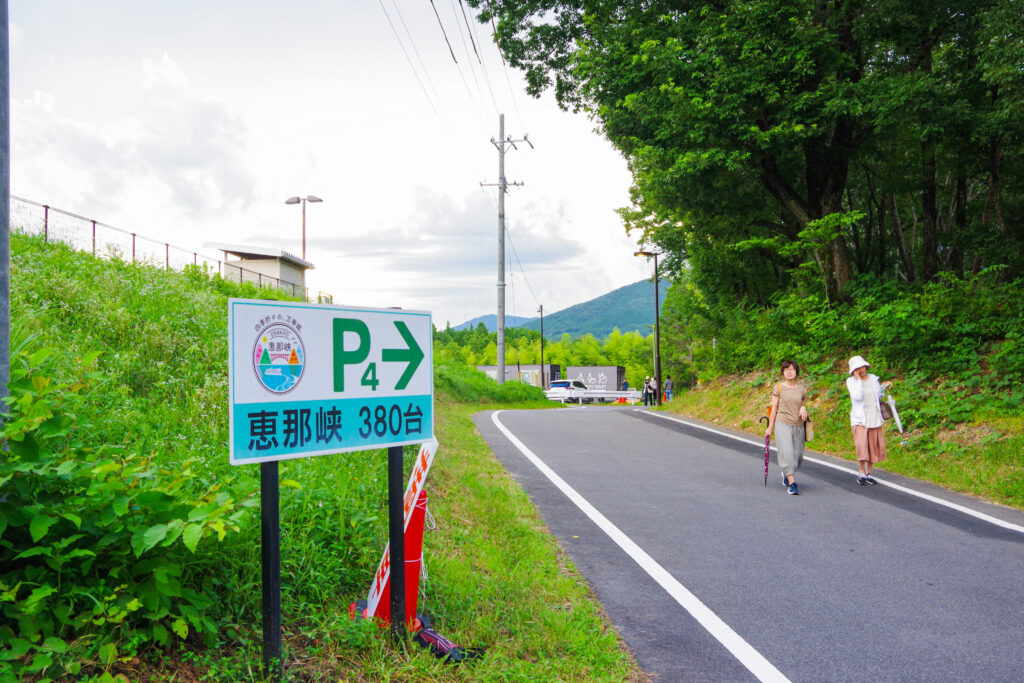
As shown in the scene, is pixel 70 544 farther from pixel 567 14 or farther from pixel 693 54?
pixel 567 14

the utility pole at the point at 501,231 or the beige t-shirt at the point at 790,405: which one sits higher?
the utility pole at the point at 501,231

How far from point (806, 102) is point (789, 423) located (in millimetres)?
9005

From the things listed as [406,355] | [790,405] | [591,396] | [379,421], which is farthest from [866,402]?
[591,396]

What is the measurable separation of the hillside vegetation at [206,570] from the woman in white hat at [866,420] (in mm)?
5382

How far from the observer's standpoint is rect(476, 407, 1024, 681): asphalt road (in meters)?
3.76

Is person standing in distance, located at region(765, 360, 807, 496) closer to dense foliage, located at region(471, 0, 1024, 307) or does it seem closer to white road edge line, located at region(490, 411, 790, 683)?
white road edge line, located at region(490, 411, 790, 683)

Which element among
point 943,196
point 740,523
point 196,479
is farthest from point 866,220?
point 196,479

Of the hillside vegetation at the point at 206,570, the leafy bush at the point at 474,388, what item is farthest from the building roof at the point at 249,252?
the hillside vegetation at the point at 206,570

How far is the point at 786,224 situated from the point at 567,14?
879cm

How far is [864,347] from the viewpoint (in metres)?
16.0

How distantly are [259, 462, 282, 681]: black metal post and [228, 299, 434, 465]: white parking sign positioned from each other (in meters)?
0.13

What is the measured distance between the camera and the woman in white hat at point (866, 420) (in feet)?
29.8

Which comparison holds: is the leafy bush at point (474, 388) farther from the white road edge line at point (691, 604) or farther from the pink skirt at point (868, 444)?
the white road edge line at point (691, 604)

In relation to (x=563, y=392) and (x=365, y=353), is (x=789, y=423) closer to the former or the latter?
(x=365, y=353)
